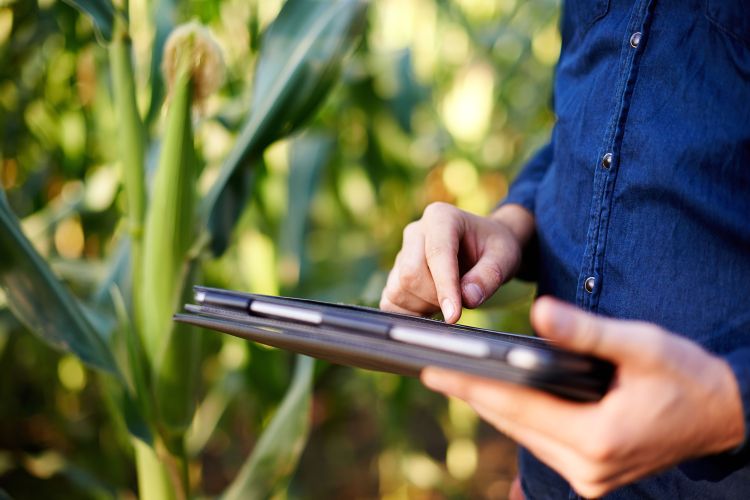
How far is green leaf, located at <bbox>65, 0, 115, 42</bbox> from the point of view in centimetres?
54

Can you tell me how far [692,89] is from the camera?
40cm

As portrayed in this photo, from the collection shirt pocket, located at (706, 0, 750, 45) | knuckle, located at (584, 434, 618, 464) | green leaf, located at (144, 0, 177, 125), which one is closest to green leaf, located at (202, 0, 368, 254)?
green leaf, located at (144, 0, 177, 125)

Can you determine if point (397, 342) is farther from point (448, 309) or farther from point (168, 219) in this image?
point (168, 219)

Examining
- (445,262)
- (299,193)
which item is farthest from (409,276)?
(299,193)

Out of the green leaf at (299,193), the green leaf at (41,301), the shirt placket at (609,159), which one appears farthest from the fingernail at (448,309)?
the green leaf at (299,193)

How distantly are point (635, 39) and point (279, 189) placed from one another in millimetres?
783

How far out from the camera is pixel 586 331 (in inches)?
9.9

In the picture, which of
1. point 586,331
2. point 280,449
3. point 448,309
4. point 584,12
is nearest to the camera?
point 586,331

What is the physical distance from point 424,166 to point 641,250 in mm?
865

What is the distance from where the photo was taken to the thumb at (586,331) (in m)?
0.25

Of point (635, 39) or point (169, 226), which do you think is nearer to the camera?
point (635, 39)

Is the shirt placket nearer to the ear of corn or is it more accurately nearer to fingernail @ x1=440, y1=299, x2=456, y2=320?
fingernail @ x1=440, y1=299, x2=456, y2=320

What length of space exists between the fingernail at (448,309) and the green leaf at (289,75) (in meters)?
0.32

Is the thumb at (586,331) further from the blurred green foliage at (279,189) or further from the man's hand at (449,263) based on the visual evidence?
the blurred green foliage at (279,189)
